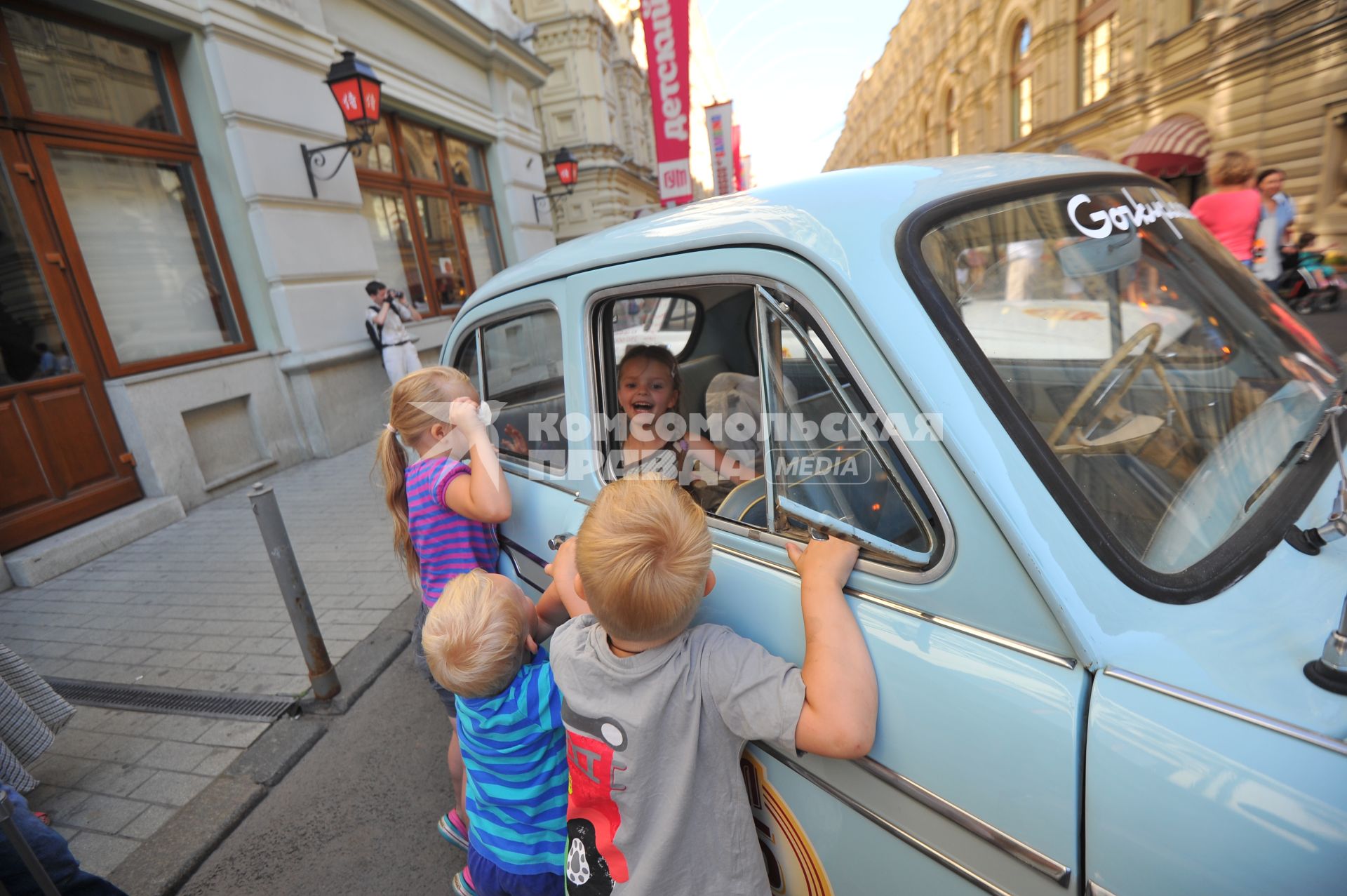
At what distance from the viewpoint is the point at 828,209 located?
3.93 ft

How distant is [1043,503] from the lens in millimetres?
959

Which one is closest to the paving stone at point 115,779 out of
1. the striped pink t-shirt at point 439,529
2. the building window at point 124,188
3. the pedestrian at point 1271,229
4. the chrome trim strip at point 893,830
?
the striped pink t-shirt at point 439,529

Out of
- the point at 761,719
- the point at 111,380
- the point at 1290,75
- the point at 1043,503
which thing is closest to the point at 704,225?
the point at 1043,503

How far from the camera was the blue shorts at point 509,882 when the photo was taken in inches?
63.4

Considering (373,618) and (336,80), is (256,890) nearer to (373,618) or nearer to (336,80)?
(373,618)

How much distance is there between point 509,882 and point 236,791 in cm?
155

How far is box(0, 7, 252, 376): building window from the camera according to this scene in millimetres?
5070

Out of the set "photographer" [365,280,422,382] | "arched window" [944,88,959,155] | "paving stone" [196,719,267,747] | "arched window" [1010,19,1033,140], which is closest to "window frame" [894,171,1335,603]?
"paving stone" [196,719,267,747]

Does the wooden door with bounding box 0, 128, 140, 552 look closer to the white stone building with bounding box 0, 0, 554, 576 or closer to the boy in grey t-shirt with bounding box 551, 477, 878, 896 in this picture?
the white stone building with bounding box 0, 0, 554, 576

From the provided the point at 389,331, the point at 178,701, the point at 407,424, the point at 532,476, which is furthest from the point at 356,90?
the point at 532,476

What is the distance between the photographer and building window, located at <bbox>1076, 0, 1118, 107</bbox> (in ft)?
67.6

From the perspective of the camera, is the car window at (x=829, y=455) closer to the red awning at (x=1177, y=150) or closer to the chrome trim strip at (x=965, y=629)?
the chrome trim strip at (x=965, y=629)

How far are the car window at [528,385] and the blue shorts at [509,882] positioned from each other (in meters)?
1.08

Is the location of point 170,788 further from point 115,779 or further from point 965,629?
point 965,629
